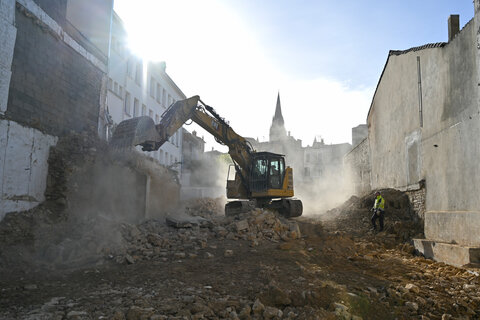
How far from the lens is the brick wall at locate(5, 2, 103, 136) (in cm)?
789

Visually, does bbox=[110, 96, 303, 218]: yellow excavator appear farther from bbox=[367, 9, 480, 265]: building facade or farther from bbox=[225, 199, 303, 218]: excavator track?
bbox=[367, 9, 480, 265]: building facade

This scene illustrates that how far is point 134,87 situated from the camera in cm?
2589

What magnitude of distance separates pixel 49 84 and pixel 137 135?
95.9 inches

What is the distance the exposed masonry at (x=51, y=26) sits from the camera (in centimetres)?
811

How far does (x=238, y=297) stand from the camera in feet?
16.8

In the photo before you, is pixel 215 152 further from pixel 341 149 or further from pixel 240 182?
pixel 240 182

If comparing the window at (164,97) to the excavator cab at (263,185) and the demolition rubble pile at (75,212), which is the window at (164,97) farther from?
the demolition rubble pile at (75,212)

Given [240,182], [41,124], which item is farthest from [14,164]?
[240,182]

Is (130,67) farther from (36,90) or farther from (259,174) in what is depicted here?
(36,90)

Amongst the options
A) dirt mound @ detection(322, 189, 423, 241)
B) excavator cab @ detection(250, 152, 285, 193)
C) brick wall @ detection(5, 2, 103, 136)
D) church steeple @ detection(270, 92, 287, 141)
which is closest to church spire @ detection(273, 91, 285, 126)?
church steeple @ detection(270, 92, 287, 141)

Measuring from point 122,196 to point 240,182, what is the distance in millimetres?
→ 4893

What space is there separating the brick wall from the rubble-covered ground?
8.00 ft

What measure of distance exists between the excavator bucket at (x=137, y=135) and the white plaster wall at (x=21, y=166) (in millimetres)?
1707

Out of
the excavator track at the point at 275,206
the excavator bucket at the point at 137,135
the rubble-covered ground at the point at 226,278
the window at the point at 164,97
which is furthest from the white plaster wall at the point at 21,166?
the window at the point at 164,97
